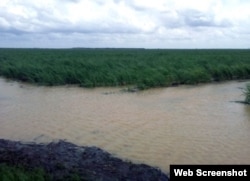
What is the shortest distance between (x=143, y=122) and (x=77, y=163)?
4.79 m

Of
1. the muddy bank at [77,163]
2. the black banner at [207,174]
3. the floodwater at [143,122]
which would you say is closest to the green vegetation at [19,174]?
the muddy bank at [77,163]

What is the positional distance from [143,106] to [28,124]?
456 cm

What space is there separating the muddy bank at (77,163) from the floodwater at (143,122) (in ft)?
2.49

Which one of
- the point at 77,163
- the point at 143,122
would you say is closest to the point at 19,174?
the point at 77,163

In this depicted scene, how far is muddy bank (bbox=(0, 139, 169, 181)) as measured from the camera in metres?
6.09

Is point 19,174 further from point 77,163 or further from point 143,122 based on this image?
point 143,122

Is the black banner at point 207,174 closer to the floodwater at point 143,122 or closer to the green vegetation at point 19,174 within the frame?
the floodwater at point 143,122

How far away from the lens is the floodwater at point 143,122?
325 inches

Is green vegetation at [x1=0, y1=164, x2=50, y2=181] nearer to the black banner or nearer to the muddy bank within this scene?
the muddy bank

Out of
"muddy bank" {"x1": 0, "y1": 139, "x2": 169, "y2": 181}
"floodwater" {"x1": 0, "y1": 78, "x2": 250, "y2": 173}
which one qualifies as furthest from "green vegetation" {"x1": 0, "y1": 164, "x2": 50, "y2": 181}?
"floodwater" {"x1": 0, "y1": 78, "x2": 250, "y2": 173}

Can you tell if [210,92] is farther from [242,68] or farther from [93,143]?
[93,143]

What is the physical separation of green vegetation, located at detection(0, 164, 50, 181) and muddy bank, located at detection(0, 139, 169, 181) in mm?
214

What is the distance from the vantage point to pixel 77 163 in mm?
6684

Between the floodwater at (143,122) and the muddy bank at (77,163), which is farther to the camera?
the floodwater at (143,122)
